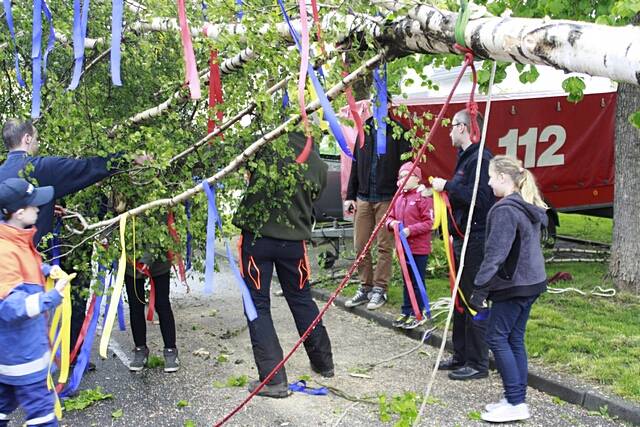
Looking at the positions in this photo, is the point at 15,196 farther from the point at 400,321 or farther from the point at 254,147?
the point at 400,321

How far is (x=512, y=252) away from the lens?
4.76 metres

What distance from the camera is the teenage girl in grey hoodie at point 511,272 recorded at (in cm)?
470

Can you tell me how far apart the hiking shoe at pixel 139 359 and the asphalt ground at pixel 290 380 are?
66mm

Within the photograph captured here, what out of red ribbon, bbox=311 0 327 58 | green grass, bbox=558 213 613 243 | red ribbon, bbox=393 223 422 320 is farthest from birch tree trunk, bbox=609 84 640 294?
green grass, bbox=558 213 613 243

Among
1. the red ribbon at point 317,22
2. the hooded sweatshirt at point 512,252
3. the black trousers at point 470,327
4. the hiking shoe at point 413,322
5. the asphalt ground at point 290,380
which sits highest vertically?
the red ribbon at point 317,22

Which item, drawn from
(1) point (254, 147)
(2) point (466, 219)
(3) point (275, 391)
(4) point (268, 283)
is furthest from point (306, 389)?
(1) point (254, 147)

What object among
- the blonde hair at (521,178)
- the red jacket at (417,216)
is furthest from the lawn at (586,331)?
the blonde hair at (521,178)

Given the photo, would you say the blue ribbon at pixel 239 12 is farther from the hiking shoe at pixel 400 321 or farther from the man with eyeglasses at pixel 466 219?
the hiking shoe at pixel 400 321

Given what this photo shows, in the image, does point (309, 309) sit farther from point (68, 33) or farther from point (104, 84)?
point (68, 33)

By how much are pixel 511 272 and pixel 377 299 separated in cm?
323

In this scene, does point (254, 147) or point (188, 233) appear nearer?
point (254, 147)

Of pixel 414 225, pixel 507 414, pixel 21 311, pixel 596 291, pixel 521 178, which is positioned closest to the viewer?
pixel 21 311

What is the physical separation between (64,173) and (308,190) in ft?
6.04

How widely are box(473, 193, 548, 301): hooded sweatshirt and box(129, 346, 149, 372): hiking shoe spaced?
9.73ft
